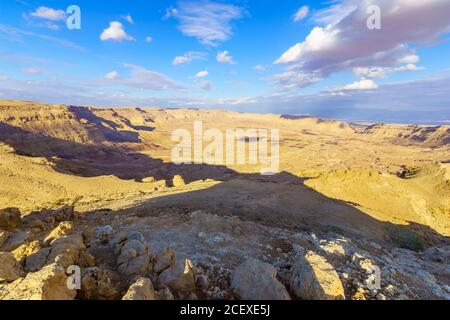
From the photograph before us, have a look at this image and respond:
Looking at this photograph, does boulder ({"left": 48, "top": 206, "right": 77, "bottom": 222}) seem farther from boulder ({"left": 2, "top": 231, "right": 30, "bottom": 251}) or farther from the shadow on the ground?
the shadow on the ground

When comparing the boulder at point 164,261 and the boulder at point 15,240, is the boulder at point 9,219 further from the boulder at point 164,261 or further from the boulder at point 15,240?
the boulder at point 164,261

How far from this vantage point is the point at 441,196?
20.6 meters

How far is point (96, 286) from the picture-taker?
4.75 meters

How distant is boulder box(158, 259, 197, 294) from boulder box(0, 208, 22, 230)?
7.72 metres

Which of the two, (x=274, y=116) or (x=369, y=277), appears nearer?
(x=369, y=277)

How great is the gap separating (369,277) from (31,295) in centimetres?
604

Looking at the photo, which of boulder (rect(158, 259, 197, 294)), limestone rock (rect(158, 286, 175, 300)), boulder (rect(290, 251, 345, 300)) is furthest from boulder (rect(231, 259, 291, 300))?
limestone rock (rect(158, 286, 175, 300))

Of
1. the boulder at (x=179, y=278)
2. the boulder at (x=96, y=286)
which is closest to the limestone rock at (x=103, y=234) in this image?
the boulder at (x=96, y=286)

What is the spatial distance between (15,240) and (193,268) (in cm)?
497

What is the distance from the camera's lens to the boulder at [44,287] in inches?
163

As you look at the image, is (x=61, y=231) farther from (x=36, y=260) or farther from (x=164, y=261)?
(x=164, y=261)

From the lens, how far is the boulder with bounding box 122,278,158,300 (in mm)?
4359
